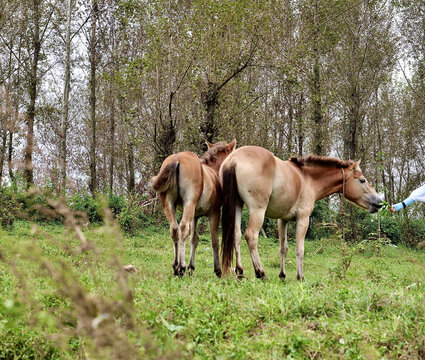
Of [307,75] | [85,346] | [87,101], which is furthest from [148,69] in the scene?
[87,101]

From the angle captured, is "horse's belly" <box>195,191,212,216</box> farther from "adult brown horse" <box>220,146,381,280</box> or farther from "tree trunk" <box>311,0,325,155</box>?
"tree trunk" <box>311,0,325,155</box>

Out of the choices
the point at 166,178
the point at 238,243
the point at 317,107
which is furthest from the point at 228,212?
the point at 317,107

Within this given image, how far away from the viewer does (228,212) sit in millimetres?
6461

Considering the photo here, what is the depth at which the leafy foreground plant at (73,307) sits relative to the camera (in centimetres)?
157

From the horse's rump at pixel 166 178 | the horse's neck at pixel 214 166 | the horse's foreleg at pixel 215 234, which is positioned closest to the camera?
the horse's rump at pixel 166 178

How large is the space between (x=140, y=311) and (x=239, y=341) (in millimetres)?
1070

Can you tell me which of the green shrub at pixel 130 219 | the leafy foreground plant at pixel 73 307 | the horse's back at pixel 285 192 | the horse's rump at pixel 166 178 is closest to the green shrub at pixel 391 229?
the green shrub at pixel 130 219

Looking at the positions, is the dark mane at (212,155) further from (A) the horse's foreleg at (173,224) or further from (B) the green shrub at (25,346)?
(B) the green shrub at (25,346)

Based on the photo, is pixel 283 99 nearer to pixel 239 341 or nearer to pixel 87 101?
pixel 87 101

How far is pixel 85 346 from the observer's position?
142 inches

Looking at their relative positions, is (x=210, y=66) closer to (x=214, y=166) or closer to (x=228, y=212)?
(x=214, y=166)

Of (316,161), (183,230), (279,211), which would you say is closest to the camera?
(183,230)

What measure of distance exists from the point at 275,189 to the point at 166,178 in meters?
1.84

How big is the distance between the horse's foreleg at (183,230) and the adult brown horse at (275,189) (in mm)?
543
